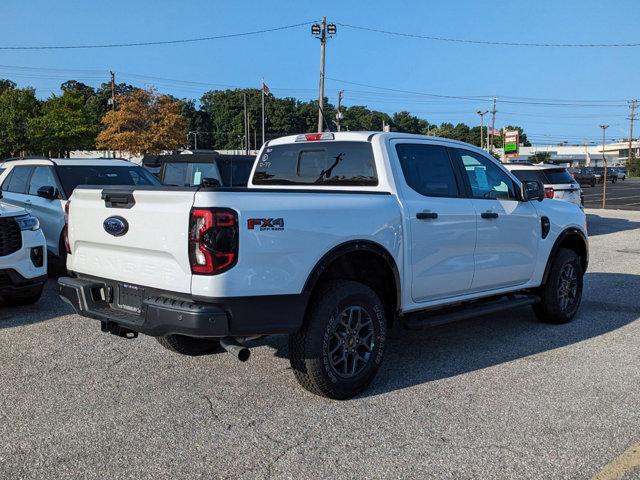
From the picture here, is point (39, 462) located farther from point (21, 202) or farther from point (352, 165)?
point (21, 202)

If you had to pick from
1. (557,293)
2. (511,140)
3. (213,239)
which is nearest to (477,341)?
(557,293)

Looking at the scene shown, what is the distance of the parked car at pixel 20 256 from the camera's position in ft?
21.3

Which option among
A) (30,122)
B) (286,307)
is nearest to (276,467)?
(286,307)

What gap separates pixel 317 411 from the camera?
13.4 ft

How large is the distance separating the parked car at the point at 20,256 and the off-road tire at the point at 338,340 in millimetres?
3872

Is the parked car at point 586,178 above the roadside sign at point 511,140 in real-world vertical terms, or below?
below

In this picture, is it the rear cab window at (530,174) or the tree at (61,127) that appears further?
the tree at (61,127)

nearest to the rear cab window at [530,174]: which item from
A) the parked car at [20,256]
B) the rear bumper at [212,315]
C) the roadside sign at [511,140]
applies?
the parked car at [20,256]

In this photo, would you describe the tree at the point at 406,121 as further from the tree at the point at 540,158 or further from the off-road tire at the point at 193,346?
the off-road tire at the point at 193,346

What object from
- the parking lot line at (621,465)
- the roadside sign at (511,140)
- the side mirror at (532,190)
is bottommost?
the parking lot line at (621,465)

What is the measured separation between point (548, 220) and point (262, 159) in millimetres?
2961

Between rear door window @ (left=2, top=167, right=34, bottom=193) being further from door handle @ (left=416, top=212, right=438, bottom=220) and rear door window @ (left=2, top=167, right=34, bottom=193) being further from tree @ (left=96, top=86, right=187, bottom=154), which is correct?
tree @ (left=96, top=86, right=187, bottom=154)

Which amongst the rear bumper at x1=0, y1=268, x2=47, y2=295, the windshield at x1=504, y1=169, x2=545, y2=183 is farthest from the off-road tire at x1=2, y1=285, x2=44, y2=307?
the windshield at x1=504, y1=169, x2=545, y2=183

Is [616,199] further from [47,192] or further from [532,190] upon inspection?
[47,192]
